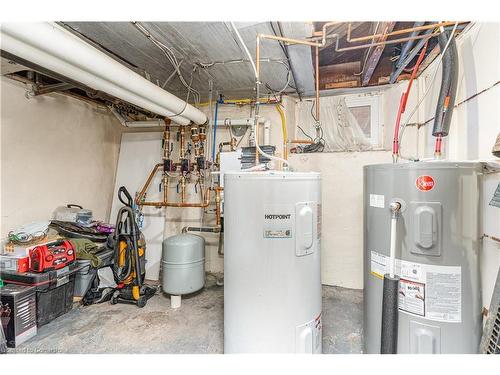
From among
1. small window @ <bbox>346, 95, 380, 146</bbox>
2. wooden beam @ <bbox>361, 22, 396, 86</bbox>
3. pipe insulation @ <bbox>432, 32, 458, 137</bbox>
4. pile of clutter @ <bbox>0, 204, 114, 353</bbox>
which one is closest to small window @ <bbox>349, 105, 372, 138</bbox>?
small window @ <bbox>346, 95, 380, 146</bbox>

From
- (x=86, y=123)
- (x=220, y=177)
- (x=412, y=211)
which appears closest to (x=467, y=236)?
(x=412, y=211)

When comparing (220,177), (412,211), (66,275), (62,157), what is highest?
(62,157)

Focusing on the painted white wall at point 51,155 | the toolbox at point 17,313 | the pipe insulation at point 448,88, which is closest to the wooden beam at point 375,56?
the pipe insulation at point 448,88

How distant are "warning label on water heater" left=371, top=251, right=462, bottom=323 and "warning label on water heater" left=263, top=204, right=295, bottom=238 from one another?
Result: 633 millimetres

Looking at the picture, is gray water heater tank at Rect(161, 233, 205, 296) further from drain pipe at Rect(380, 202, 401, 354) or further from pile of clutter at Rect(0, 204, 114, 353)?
drain pipe at Rect(380, 202, 401, 354)

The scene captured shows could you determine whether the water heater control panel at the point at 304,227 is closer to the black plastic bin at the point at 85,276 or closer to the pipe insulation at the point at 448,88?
the pipe insulation at the point at 448,88

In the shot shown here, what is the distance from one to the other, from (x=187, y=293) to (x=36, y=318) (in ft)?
3.96

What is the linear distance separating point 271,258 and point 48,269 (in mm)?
1970

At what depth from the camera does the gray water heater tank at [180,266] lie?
2414 mm

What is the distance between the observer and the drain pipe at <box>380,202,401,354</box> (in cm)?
127

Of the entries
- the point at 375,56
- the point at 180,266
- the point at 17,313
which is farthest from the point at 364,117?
the point at 17,313

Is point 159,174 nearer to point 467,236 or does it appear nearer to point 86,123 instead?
point 86,123

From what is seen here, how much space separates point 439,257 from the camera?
48.8 inches

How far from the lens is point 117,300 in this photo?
246 cm
